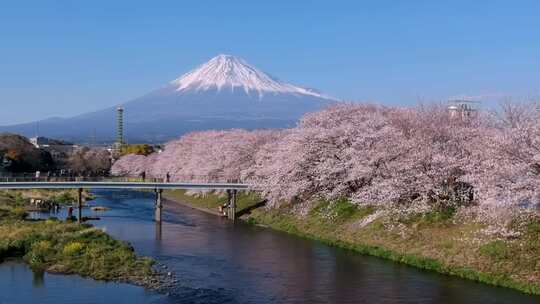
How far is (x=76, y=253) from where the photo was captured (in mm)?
23328

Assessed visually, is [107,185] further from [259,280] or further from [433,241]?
[433,241]

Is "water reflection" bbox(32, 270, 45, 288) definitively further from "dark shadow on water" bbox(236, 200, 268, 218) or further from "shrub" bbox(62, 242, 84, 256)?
"dark shadow on water" bbox(236, 200, 268, 218)

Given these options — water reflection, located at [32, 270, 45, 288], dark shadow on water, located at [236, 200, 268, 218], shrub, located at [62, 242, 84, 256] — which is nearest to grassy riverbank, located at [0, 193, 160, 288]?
shrub, located at [62, 242, 84, 256]

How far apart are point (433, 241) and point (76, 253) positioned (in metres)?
13.7

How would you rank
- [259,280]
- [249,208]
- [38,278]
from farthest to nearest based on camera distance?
[249,208], [259,280], [38,278]

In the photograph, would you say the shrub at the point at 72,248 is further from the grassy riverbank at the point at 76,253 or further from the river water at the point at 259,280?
the river water at the point at 259,280

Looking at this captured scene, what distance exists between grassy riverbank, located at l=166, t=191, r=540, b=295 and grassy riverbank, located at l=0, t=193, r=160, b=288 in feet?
32.5

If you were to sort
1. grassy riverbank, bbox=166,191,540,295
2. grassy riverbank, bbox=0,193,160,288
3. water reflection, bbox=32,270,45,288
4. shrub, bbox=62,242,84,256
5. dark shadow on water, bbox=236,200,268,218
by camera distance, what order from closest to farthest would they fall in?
water reflection, bbox=32,270,45,288 < grassy riverbank, bbox=166,191,540,295 < grassy riverbank, bbox=0,193,160,288 < shrub, bbox=62,242,84,256 < dark shadow on water, bbox=236,200,268,218

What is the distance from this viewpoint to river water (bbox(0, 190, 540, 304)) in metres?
18.7

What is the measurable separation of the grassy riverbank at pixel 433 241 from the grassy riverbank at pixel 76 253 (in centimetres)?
989

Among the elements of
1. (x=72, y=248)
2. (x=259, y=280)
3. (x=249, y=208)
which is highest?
(x=249, y=208)

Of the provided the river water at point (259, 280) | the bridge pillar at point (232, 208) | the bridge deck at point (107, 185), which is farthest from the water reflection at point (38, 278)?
the bridge pillar at point (232, 208)

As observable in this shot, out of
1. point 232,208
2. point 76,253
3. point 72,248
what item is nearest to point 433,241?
point 76,253

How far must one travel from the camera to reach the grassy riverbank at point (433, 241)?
2062 cm
